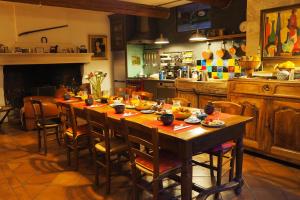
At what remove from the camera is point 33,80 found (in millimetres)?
6473

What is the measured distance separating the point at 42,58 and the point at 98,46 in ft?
5.55

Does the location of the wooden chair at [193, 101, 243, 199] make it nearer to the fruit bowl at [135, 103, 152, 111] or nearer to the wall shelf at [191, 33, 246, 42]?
the fruit bowl at [135, 103, 152, 111]

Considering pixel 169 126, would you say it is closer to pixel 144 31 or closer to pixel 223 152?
pixel 223 152

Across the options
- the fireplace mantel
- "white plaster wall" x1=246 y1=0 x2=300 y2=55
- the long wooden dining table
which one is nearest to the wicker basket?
"white plaster wall" x1=246 y1=0 x2=300 y2=55

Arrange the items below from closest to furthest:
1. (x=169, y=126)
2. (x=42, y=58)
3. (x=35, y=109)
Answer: (x=169, y=126) < (x=35, y=109) < (x=42, y=58)

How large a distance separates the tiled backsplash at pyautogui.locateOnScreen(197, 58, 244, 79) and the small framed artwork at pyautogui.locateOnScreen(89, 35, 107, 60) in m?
2.99

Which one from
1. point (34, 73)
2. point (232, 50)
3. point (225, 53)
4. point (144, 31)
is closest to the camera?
point (232, 50)

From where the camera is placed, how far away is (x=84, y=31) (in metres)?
7.13

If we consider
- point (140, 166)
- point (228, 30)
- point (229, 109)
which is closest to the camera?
point (140, 166)

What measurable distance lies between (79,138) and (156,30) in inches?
181

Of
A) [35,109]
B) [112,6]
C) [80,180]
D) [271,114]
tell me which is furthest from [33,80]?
[271,114]

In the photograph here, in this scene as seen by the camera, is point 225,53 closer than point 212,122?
No

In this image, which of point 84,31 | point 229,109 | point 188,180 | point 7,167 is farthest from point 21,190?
point 84,31

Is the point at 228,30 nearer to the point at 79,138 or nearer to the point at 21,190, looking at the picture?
→ the point at 79,138
